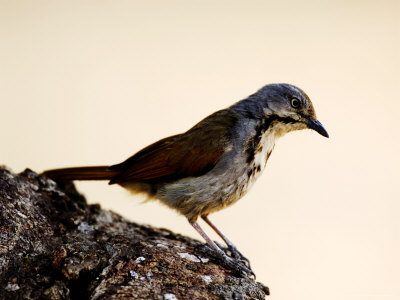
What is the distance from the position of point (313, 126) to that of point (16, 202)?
2889mm

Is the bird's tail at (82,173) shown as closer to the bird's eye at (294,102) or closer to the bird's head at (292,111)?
the bird's head at (292,111)

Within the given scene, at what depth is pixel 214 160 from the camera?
185 inches

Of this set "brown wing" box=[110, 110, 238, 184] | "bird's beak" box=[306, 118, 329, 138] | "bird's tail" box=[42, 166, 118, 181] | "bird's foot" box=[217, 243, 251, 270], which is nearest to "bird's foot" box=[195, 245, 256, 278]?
"bird's foot" box=[217, 243, 251, 270]

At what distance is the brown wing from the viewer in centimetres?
475

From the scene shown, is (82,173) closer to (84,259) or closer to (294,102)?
(84,259)

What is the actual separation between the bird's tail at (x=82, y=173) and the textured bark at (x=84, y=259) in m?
0.43

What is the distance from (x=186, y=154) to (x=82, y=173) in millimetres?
Answer: 1116

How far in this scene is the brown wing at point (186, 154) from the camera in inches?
187

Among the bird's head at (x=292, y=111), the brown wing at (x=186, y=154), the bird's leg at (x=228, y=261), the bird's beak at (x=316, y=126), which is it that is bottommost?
the bird's leg at (x=228, y=261)

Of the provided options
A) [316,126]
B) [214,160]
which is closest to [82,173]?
[214,160]

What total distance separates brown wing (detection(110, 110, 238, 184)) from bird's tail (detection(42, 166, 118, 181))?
123 millimetres

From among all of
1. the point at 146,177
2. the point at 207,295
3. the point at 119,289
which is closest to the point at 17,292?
the point at 119,289

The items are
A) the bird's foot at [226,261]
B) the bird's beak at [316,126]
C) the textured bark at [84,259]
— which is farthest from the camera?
the bird's beak at [316,126]

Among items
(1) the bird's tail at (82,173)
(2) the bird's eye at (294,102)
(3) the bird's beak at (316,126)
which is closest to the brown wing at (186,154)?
(1) the bird's tail at (82,173)
